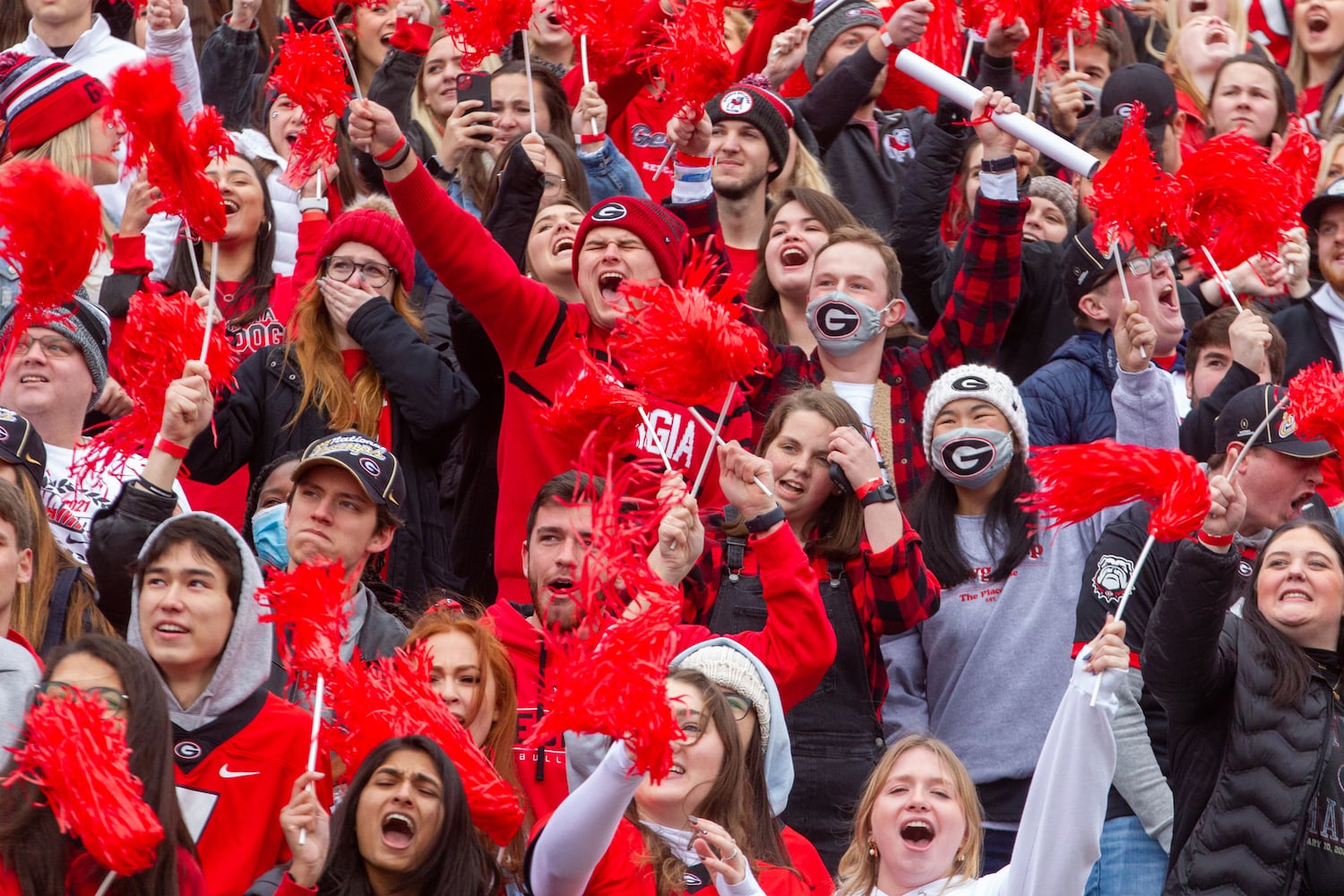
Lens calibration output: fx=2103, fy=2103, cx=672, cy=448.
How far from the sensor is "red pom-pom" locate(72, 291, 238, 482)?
5.97 metres

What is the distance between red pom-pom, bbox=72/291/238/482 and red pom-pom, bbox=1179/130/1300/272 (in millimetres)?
2914

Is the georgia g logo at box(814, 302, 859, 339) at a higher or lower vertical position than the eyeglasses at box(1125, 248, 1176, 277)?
lower

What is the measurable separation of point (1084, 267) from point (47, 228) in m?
3.83

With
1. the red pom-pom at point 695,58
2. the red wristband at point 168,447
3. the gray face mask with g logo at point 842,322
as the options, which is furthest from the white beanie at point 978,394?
the red wristband at point 168,447

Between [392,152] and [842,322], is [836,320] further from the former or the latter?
[392,152]

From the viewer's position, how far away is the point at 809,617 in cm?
575

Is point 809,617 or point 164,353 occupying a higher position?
point 164,353

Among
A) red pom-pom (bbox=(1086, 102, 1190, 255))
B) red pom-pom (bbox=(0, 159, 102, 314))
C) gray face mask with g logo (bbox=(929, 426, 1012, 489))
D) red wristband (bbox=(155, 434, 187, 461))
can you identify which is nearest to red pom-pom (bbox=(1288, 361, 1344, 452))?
red pom-pom (bbox=(1086, 102, 1190, 255))

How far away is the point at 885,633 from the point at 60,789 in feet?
8.55

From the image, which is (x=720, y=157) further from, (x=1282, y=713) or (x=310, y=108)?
(x=1282, y=713)

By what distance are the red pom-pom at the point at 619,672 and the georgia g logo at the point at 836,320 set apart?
2280mm

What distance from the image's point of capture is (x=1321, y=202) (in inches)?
316

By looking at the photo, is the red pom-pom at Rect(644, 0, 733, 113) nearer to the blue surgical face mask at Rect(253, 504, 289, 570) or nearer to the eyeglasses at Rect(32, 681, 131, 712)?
the blue surgical face mask at Rect(253, 504, 289, 570)

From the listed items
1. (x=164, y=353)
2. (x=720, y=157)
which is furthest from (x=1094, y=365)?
(x=164, y=353)
